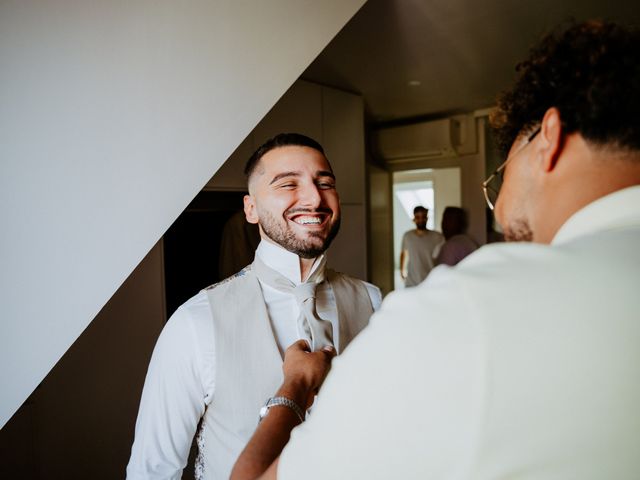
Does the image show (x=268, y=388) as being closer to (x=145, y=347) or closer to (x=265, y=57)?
(x=265, y=57)

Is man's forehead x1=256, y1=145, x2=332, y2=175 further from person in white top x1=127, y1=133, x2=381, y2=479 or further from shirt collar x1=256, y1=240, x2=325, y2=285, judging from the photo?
shirt collar x1=256, y1=240, x2=325, y2=285

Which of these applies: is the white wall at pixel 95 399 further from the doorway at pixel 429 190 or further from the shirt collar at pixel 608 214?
the doorway at pixel 429 190

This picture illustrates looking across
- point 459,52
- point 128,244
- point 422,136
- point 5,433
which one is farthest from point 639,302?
point 422,136

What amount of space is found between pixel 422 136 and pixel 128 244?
6331mm

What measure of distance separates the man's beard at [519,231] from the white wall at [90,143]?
94 centimetres

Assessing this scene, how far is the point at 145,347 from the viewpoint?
10.0ft

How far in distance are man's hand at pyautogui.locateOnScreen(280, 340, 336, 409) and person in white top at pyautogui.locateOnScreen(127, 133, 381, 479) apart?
0.22 m

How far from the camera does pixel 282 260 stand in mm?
1454

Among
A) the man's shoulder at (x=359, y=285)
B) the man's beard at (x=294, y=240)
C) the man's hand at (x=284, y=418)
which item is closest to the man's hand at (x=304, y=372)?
the man's hand at (x=284, y=418)

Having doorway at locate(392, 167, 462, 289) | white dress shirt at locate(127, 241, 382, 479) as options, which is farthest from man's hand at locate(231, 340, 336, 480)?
doorway at locate(392, 167, 462, 289)

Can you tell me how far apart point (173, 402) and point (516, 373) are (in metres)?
1.03

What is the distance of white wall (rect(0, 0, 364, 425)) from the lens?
1118mm

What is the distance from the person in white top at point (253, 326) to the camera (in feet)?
4.07

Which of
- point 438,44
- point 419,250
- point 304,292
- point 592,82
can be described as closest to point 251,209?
point 304,292
